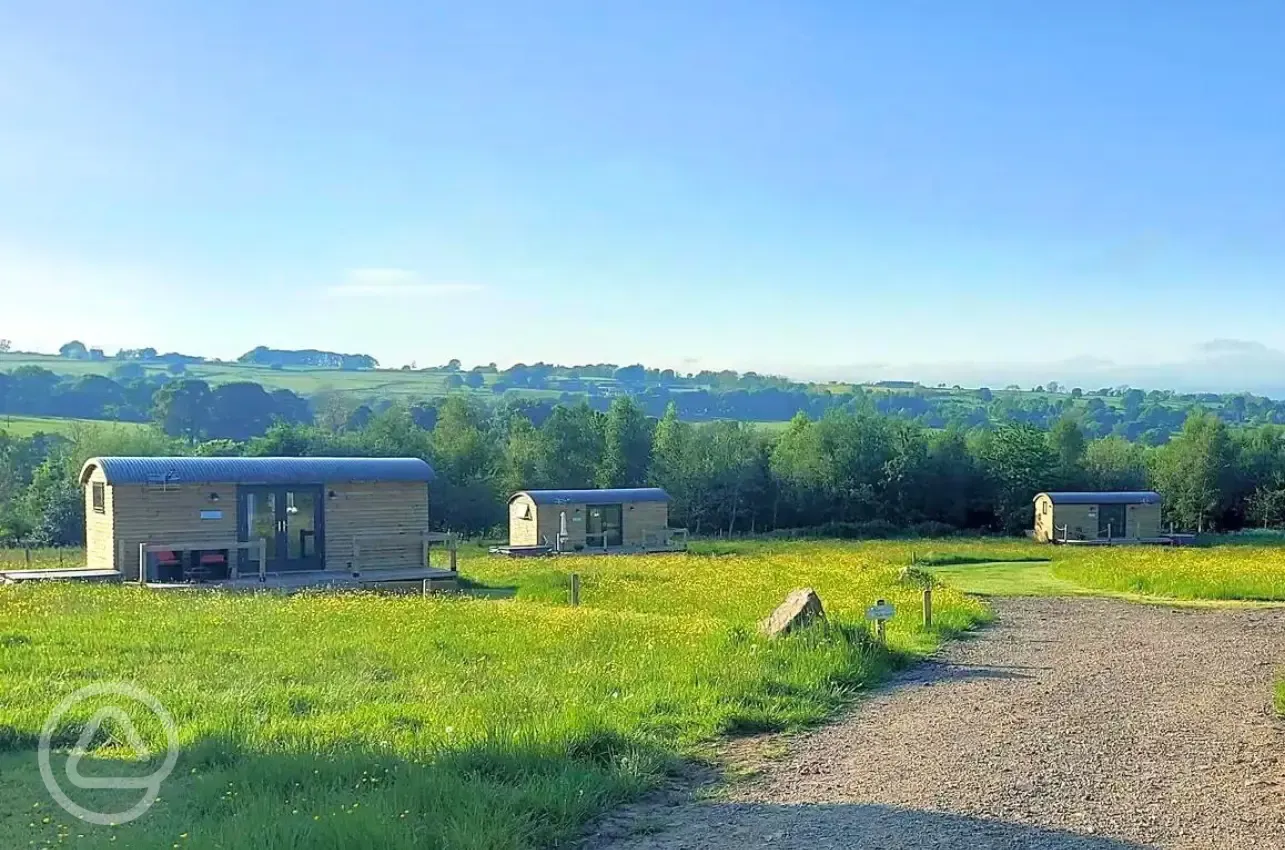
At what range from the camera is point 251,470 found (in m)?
26.4

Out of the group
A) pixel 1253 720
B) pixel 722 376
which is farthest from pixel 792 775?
pixel 722 376

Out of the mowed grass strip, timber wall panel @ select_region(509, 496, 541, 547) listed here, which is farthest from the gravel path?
timber wall panel @ select_region(509, 496, 541, 547)

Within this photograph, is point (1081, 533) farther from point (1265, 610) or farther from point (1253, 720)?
point (1253, 720)

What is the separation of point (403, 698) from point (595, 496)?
31433mm

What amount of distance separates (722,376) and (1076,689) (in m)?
179

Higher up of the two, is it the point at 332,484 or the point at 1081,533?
the point at 332,484

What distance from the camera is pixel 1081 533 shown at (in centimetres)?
5022

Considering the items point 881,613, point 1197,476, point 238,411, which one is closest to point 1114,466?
point 1197,476

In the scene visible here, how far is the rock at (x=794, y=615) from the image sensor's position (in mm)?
13453

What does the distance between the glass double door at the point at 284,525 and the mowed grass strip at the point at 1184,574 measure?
17561 millimetres

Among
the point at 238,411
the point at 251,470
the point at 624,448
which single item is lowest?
the point at 624,448

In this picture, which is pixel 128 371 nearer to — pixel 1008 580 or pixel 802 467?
pixel 802 467
